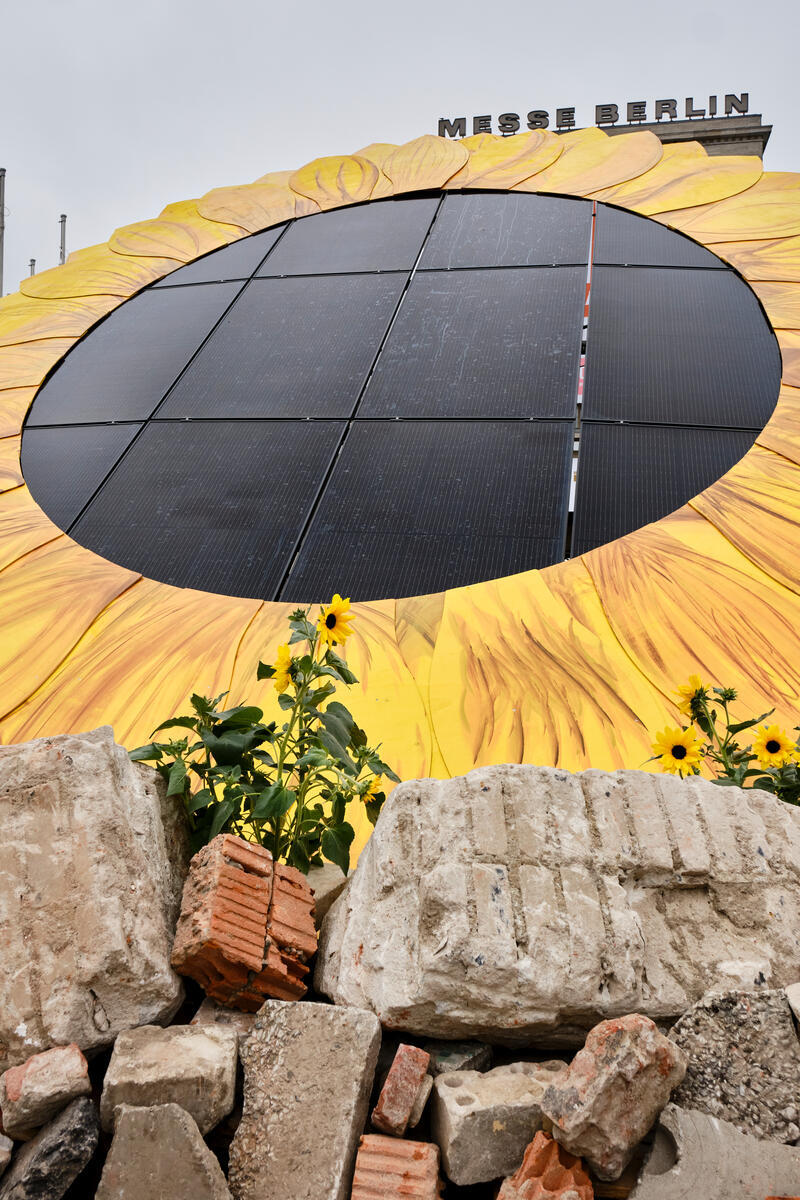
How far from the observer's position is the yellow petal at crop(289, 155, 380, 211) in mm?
9500

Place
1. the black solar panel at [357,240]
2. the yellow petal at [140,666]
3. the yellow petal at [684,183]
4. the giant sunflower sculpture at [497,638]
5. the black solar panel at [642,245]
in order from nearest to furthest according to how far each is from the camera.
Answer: the giant sunflower sculpture at [497,638]
the yellow petal at [140,666]
the black solar panel at [642,245]
the black solar panel at [357,240]
the yellow petal at [684,183]

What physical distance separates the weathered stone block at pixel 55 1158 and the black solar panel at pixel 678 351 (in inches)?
188

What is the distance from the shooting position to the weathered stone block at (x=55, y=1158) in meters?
1.84

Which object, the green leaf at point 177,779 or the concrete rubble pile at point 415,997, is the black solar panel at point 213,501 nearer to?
the green leaf at point 177,779

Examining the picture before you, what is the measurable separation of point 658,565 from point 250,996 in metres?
3.20

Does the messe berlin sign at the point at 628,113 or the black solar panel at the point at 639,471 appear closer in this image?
the black solar panel at the point at 639,471

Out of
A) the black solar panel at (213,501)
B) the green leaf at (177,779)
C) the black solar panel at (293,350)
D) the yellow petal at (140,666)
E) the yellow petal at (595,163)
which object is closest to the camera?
the green leaf at (177,779)

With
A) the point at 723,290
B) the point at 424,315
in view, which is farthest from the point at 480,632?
the point at 723,290

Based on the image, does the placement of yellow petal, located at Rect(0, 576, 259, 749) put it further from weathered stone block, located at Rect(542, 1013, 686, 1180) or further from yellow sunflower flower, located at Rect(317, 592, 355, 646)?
weathered stone block, located at Rect(542, 1013, 686, 1180)

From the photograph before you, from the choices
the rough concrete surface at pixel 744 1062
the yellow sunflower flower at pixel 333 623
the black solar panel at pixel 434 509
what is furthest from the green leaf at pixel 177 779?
the black solar panel at pixel 434 509

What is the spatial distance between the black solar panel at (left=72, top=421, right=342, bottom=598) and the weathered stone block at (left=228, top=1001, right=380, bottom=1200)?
124 inches

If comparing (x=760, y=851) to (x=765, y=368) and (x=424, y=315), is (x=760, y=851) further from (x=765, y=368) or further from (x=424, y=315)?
(x=424, y=315)

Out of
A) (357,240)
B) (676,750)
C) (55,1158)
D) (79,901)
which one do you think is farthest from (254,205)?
(55,1158)

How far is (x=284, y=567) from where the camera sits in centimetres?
517
